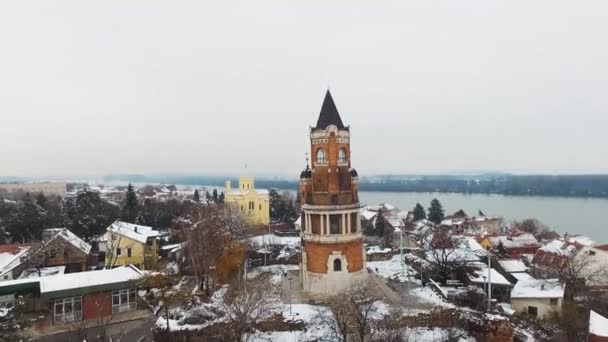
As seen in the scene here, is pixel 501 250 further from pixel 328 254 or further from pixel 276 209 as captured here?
pixel 276 209

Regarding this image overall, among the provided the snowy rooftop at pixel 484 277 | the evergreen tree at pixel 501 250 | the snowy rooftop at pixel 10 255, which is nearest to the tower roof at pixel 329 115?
the snowy rooftop at pixel 484 277

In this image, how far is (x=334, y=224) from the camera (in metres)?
23.6

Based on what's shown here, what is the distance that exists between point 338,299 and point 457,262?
11.0 m

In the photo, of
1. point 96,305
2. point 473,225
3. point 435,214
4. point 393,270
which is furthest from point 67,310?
point 435,214

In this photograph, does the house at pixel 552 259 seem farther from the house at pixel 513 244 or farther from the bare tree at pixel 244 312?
the bare tree at pixel 244 312

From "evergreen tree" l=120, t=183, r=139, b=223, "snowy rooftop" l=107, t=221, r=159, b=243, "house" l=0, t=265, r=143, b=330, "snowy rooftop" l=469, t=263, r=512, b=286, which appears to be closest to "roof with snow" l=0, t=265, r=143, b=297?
"house" l=0, t=265, r=143, b=330

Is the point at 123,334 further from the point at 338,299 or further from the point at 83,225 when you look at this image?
the point at 83,225

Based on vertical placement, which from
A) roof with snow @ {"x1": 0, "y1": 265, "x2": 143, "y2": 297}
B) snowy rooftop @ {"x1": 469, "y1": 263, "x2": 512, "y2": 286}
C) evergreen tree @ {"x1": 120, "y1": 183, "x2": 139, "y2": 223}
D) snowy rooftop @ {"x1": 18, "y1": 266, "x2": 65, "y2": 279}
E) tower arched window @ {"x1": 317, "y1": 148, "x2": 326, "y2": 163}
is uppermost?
tower arched window @ {"x1": 317, "y1": 148, "x2": 326, "y2": 163}

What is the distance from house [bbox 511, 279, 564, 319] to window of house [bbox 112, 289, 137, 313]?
22.1m

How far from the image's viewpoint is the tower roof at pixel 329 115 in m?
23.9

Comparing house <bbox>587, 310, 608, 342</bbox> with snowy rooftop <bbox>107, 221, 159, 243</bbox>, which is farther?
snowy rooftop <bbox>107, 221, 159, 243</bbox>

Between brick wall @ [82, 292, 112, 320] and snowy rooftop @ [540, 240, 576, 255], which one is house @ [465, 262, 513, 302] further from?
brick wall @ [82, 292, 112, 320]

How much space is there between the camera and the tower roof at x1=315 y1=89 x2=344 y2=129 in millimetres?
23922

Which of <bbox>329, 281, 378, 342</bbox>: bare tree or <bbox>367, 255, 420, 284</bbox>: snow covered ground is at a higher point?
<bbox>329, 281, 378, 342</bbox>: bare tree
